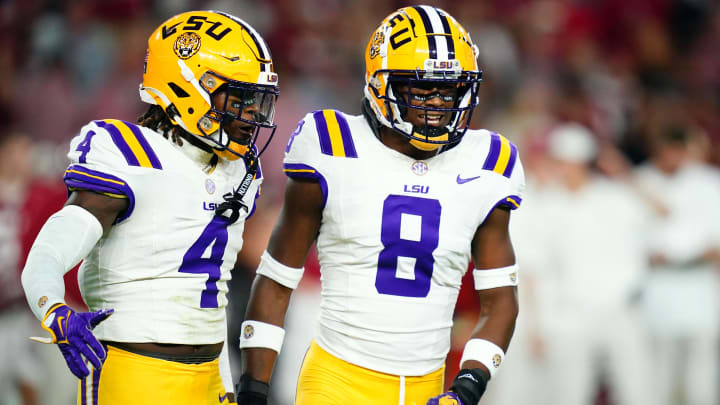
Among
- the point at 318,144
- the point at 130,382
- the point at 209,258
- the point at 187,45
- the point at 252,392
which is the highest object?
the point at 187,45

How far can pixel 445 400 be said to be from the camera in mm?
2840

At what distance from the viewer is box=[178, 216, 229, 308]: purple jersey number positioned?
107 inches

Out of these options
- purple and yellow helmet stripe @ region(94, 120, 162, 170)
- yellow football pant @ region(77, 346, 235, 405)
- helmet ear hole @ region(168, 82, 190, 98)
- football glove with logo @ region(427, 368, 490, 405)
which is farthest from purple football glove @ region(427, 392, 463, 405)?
helmet ear hole @ region(168, 82, 190, 98)

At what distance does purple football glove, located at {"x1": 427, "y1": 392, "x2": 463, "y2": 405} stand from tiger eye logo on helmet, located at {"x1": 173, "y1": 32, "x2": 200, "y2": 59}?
49.5 inches

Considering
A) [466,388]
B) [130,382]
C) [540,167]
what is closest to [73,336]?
[130,382]

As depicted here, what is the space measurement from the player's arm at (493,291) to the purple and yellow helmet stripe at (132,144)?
111 centimetres

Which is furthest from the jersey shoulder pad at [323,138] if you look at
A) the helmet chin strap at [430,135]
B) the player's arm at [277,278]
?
the helmet chin strap at [430,135]

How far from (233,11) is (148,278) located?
221 inches

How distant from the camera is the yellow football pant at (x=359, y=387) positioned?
297 cm

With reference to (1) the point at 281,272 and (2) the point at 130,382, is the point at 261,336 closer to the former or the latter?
(1) the point at 281,272

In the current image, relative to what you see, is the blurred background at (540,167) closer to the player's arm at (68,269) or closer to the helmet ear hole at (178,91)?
the helmet ear hole at (178,91)

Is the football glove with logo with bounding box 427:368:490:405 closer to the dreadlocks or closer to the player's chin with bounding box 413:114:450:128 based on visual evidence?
the player's chin with bounding box 413:114:450:128

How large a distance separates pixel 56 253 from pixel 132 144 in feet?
1.31

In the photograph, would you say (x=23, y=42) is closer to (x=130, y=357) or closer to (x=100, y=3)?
(x=100, y=3)
